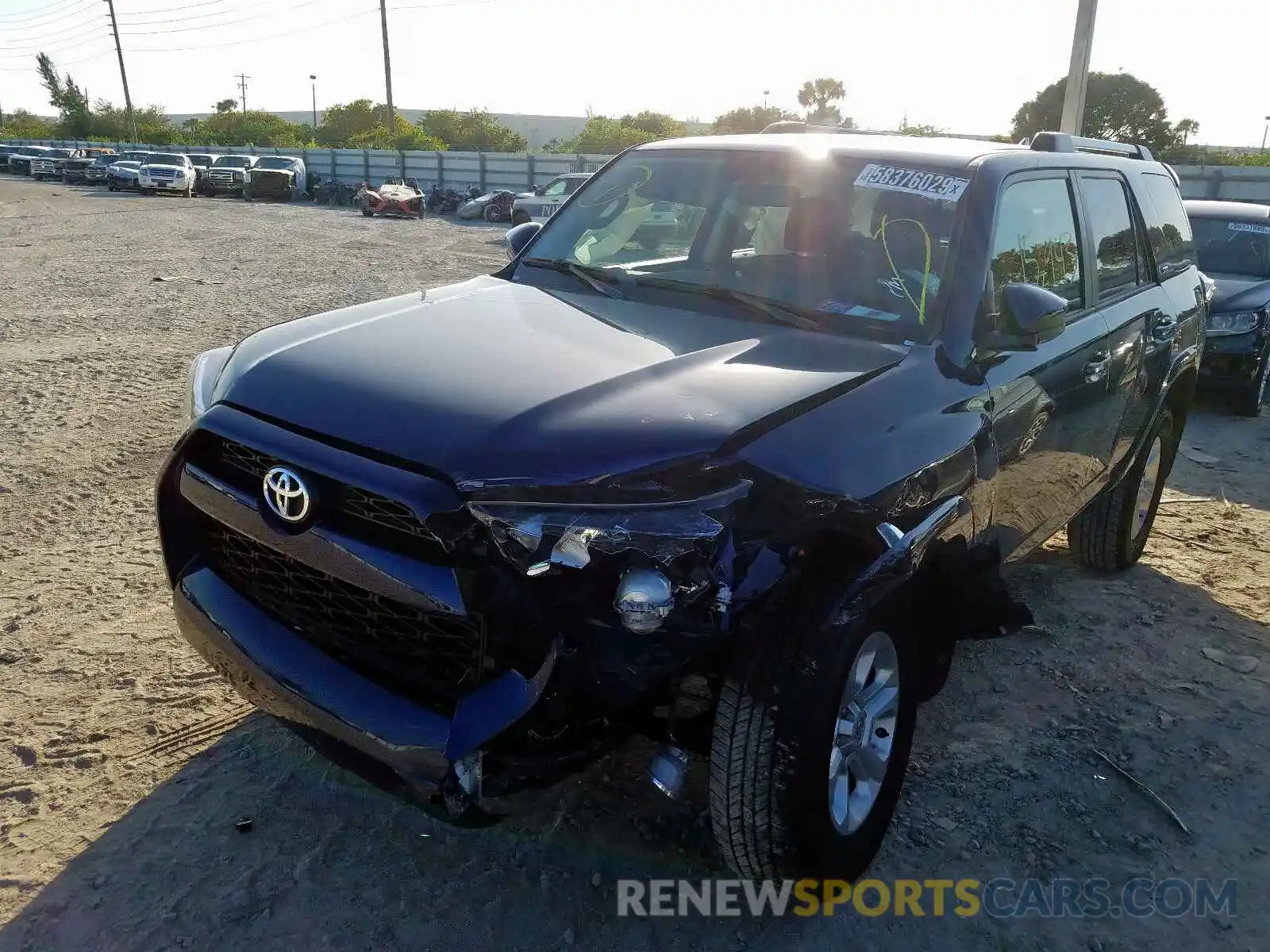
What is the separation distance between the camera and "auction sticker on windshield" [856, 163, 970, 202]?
3.17 m

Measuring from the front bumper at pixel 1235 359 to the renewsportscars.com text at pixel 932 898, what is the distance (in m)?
6.32

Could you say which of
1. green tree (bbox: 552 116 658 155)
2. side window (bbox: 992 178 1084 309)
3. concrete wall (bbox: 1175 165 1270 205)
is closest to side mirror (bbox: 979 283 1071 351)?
side window (bbox: 992 178 1084 309)

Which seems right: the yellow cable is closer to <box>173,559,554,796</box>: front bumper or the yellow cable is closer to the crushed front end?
the crushed front end

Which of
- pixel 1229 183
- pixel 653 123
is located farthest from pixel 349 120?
pixel 1229 183

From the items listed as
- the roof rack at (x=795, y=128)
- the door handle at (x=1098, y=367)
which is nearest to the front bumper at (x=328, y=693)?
the door handle at (x=1098, y=367)

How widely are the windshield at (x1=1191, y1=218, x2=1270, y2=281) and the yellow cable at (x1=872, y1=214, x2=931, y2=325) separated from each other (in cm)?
719

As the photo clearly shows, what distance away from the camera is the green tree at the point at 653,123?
46500 mm

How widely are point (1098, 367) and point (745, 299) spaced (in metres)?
1.48

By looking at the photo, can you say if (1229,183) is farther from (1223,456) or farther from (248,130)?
(248,130)

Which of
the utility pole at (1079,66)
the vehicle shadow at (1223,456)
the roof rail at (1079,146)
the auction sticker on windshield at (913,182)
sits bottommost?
the vehicle shadow at (1223,456)

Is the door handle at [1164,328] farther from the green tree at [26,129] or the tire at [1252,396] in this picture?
the green tree at [26,129]

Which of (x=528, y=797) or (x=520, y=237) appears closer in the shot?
(x=528, y=797)

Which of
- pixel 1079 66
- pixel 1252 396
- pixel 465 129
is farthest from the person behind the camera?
pixel 465 129

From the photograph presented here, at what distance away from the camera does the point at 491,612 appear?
206 centimetres
